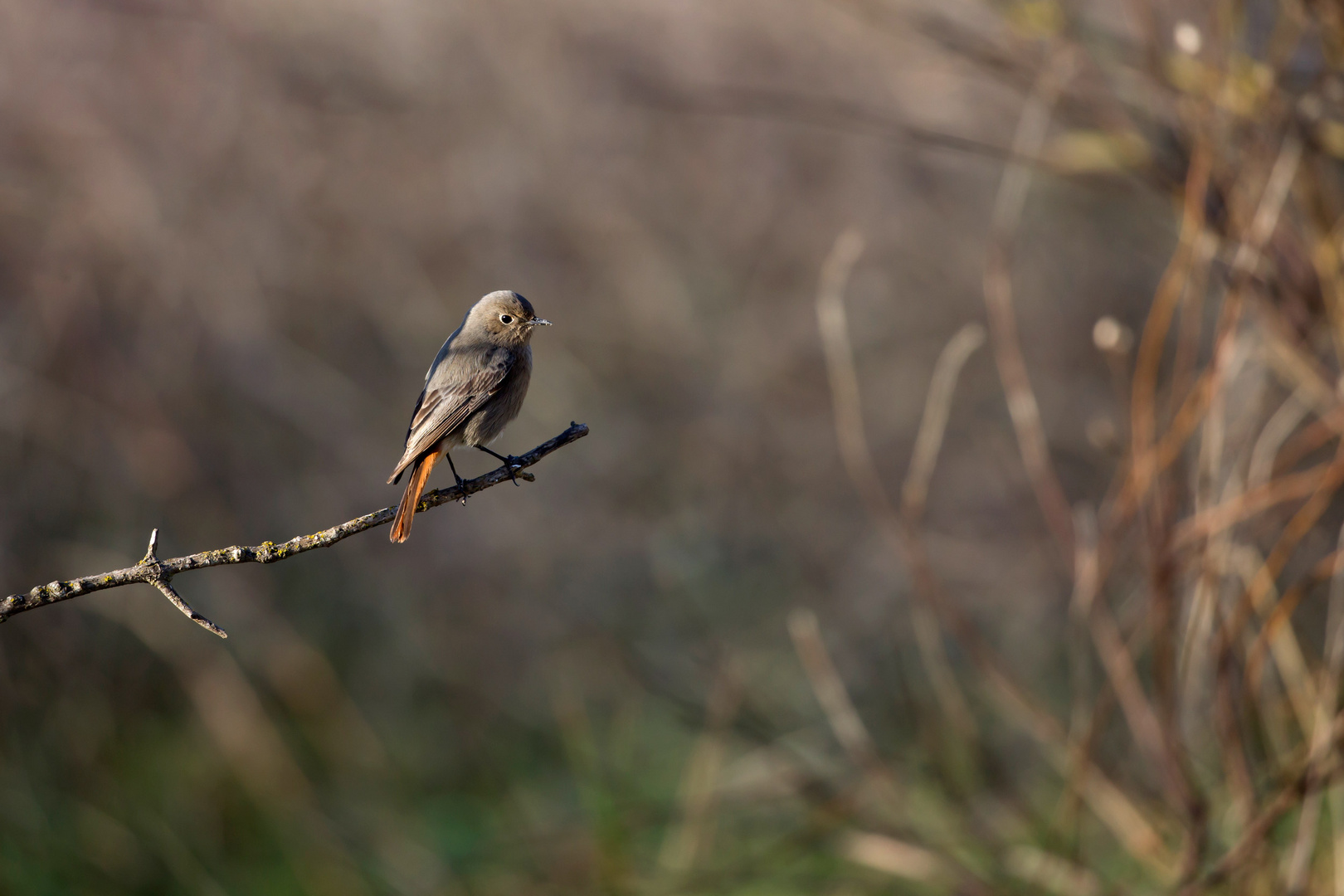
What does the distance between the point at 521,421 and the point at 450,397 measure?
548 cm

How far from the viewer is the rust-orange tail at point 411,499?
1.19 meters

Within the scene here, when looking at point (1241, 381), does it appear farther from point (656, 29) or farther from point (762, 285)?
point (656, 29)

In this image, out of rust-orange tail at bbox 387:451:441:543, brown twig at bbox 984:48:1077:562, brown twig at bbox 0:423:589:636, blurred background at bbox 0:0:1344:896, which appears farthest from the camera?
blurred background at bbox 0:0:1344:896

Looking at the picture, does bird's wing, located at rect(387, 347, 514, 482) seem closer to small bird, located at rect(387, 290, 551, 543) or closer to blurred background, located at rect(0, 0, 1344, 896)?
small bird, located at rect(387, 290, 551, 543)

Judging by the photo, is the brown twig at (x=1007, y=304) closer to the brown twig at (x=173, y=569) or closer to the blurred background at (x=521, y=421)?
the brown twig at (x=173, y=569)

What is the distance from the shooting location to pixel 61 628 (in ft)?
18.4

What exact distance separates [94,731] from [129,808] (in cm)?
59

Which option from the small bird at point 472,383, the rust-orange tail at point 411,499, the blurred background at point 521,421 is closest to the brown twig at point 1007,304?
the small bird at point 472,383

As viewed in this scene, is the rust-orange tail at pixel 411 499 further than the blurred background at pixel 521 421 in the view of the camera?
No

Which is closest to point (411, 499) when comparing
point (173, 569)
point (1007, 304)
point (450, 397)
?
point (450, 397)

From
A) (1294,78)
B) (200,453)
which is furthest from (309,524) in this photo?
(1294,78)

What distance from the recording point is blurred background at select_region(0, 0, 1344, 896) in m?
5.27

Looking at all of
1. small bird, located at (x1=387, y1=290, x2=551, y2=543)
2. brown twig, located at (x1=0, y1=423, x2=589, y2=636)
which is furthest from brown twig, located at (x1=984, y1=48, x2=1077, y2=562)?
brown twig, located at (x1=0, y1=423, x2=589, y2=636)

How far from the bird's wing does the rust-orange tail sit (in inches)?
0.8
